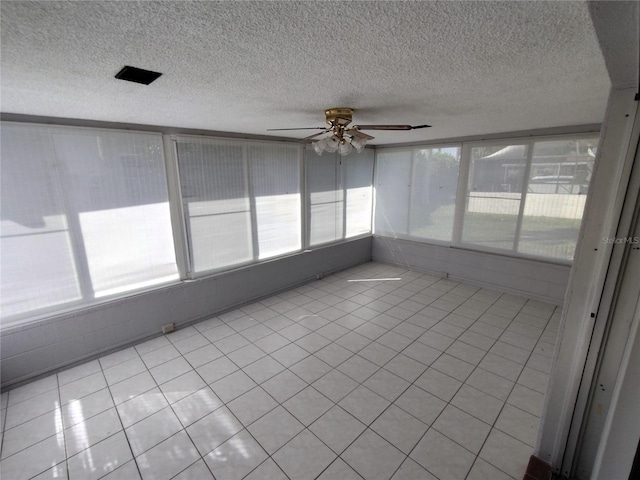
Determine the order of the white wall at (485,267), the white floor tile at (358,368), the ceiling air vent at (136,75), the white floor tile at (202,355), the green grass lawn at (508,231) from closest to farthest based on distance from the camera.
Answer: the ceiling air vent at (136,75), the white floor tile at (358,368), the white floor tile at (202,355), the green grass lawn at (508,231), the white wall at (485,267)

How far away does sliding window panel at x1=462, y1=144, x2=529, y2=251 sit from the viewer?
4.23 meters

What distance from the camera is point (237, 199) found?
4.00 metres

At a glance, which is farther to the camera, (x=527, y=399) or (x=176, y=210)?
(x=176, y=210)

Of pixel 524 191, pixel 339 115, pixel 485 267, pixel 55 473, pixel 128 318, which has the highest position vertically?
pixel 339 115

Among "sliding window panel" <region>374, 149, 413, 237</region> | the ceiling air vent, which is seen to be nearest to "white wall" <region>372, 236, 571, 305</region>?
"sliding window panel" <region>374, 149, 413, 237</region>

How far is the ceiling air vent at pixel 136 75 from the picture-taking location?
1.50m

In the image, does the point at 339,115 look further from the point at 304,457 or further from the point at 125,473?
the point at 125,473

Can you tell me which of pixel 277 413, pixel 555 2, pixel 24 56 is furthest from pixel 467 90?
pixel 277 413

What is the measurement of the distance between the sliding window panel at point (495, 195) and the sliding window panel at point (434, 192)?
29cm

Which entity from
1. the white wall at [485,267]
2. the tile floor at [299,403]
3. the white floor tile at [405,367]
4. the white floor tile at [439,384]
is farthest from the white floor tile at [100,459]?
the white wall at [485,267]

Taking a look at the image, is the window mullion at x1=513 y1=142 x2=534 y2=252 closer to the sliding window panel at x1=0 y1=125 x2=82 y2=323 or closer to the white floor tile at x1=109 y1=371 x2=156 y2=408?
the white floor tile at x1=109 y1=371 x2=156 y2=408

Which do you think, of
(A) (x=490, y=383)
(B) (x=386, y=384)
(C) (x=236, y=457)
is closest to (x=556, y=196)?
(A) (x=490, y=383)

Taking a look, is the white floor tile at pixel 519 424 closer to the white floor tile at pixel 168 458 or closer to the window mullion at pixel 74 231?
the white floor tile at pixel 168 458

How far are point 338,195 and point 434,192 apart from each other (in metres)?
1.75
